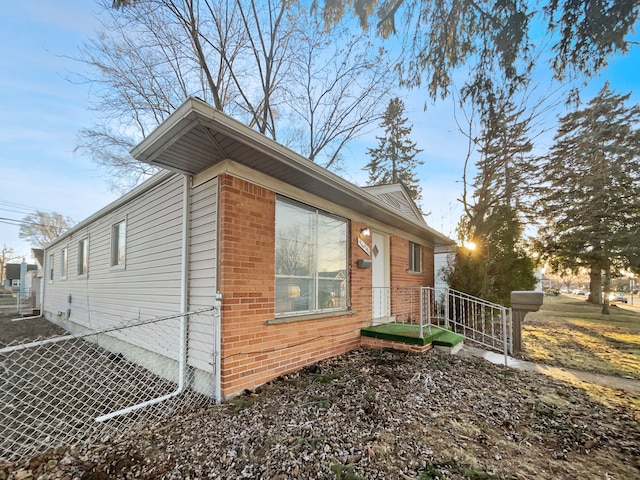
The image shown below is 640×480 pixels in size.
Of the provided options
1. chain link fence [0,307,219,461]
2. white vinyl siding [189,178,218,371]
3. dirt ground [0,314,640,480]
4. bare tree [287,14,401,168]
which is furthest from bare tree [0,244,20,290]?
dirt ground [0,314,640,480]

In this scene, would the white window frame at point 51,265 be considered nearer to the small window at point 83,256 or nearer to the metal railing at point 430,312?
the small window at point 83,256

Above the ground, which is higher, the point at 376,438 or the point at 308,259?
the point at 308,259

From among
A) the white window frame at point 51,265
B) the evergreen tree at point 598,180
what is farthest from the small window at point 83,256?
the evergreen tree at point 598,180

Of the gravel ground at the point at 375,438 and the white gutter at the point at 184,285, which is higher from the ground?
the white gutter at the point at 184,285

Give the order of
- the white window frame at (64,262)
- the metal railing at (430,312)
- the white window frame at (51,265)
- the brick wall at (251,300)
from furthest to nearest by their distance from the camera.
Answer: the white window frame at (51,265), the white window frame at (64,262), the metal railing at (430,312), the brick wall at (251,300)

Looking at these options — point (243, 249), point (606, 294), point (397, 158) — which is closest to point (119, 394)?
point (243, 249)

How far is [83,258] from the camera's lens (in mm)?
8539

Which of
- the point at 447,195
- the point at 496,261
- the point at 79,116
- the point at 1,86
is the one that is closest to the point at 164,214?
the point at 1,86

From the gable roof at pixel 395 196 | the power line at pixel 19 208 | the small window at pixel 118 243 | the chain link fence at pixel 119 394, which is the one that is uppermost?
the power line at pixel 19 208

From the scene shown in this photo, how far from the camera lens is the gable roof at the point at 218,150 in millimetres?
2642

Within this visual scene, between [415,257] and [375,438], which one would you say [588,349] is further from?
[375,438]

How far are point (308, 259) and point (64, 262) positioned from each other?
409 inches

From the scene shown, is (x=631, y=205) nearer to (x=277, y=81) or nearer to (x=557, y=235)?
(x=557, y=235)

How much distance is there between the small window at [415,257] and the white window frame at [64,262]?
11.3 m
